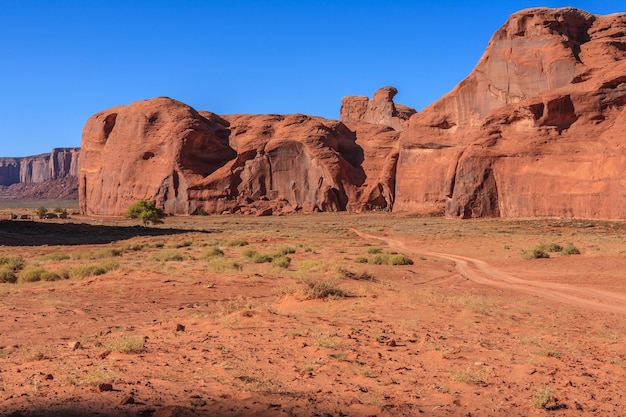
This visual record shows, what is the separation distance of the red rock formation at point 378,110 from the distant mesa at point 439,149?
27513 mm

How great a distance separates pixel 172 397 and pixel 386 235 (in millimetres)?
35808

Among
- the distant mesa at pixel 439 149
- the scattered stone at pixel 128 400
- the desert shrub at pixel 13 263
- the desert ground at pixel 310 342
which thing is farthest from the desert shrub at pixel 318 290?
the distant mesa at pixel 439 149

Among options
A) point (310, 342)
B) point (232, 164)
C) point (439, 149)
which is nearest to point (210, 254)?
point (310, 342)

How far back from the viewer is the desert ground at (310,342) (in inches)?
241

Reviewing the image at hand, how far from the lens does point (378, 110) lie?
118250 mm

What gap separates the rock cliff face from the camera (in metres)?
76.8

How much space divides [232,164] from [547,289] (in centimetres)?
6655

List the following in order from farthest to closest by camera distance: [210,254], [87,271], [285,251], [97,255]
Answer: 1. [285,251]
2. [97,255]
3. [210,254]
4. [87,271]

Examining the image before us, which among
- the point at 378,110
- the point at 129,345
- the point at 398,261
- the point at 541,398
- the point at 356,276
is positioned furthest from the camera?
the point at 378,110

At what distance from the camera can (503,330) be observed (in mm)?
10117

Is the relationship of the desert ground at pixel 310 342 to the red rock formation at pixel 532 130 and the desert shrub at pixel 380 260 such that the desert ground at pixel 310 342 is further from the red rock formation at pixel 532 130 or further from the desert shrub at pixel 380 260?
the red rock formation at pixel 532 130

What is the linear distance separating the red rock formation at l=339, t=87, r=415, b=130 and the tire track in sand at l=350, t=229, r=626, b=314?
9284 cm

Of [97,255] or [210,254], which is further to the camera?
[97,255]

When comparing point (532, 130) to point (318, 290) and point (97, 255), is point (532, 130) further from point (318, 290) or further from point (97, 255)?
point (318, 290)
